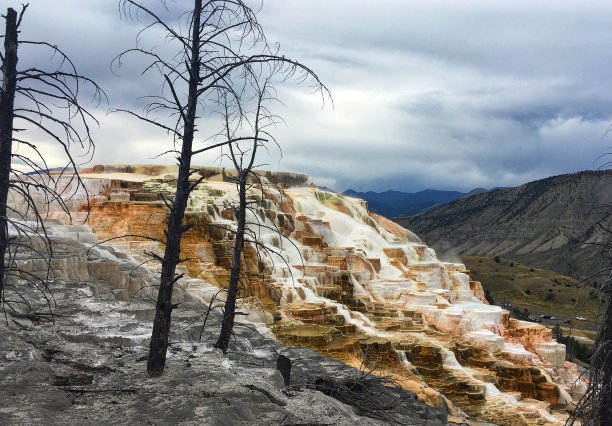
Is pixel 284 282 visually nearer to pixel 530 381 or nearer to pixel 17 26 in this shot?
pixel 530 381

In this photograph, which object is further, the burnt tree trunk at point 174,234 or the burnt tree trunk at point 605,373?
the burnt tree trunk at point 605,373

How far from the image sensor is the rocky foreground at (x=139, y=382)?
16.8 feet

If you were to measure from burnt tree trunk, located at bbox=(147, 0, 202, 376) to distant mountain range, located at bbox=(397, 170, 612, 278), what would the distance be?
10974 cm

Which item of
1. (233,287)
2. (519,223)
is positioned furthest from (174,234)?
(519,223)

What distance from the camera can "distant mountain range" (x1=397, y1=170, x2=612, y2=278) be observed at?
4886 inches

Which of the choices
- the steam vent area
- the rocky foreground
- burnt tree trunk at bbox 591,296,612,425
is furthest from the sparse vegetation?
the rocky foreground

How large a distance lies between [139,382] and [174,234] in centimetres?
159

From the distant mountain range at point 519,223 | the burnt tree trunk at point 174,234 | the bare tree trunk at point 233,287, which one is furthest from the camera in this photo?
the distant mountain range at point 519,223

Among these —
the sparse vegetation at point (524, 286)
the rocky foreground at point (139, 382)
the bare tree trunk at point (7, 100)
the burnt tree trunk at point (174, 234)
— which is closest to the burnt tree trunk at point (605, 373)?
the rocky foreground at point (139, 382)

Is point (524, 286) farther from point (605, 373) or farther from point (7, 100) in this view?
point (7, 100)

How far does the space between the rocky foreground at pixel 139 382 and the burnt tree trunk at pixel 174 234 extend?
0.94 ft

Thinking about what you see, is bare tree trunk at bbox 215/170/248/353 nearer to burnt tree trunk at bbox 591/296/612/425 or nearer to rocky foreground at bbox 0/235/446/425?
rocky foreground at bbox 0/235/446/425

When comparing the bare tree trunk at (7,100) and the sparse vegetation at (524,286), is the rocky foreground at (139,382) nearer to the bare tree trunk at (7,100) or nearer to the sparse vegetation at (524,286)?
the bare tree trunk at (7,100)

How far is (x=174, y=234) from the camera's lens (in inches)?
239
